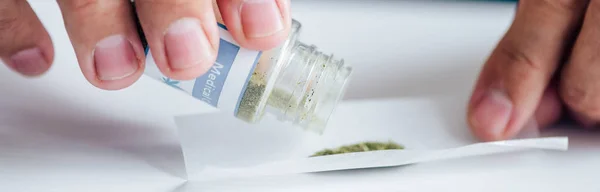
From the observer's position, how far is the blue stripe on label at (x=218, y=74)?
396 mm

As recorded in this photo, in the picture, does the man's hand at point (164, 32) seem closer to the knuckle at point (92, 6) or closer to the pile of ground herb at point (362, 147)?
the knuckle at point (92, 6)

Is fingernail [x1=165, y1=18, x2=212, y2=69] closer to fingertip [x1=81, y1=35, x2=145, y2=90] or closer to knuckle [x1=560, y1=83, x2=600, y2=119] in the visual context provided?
fingertip [x1=81, y1=35, x2=145, y2=90]

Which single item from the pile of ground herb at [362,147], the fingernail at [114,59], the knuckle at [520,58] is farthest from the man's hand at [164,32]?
the knuckle at [520,58]

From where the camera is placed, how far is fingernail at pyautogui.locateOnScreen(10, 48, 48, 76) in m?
0.50

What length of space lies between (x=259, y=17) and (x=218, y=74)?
5 cm

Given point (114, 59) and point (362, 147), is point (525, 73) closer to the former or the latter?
point (362, 147)

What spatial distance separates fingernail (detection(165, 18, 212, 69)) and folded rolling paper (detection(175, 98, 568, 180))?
4.1 inches

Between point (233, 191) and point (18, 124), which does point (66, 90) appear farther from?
point (233, 191)

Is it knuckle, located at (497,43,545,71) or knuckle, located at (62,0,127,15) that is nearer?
knuckle, located at (62,0,127,15)

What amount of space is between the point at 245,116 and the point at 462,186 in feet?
0.52

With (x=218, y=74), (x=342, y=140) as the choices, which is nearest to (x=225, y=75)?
(x=218, y=74)

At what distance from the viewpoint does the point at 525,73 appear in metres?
0.52

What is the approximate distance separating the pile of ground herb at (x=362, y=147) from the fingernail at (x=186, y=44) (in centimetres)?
15

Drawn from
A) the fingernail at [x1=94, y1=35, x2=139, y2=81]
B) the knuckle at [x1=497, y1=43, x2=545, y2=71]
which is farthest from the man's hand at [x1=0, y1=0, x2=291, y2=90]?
the knuckle at [x1=497, y1=43, x2=545, y2=71]
